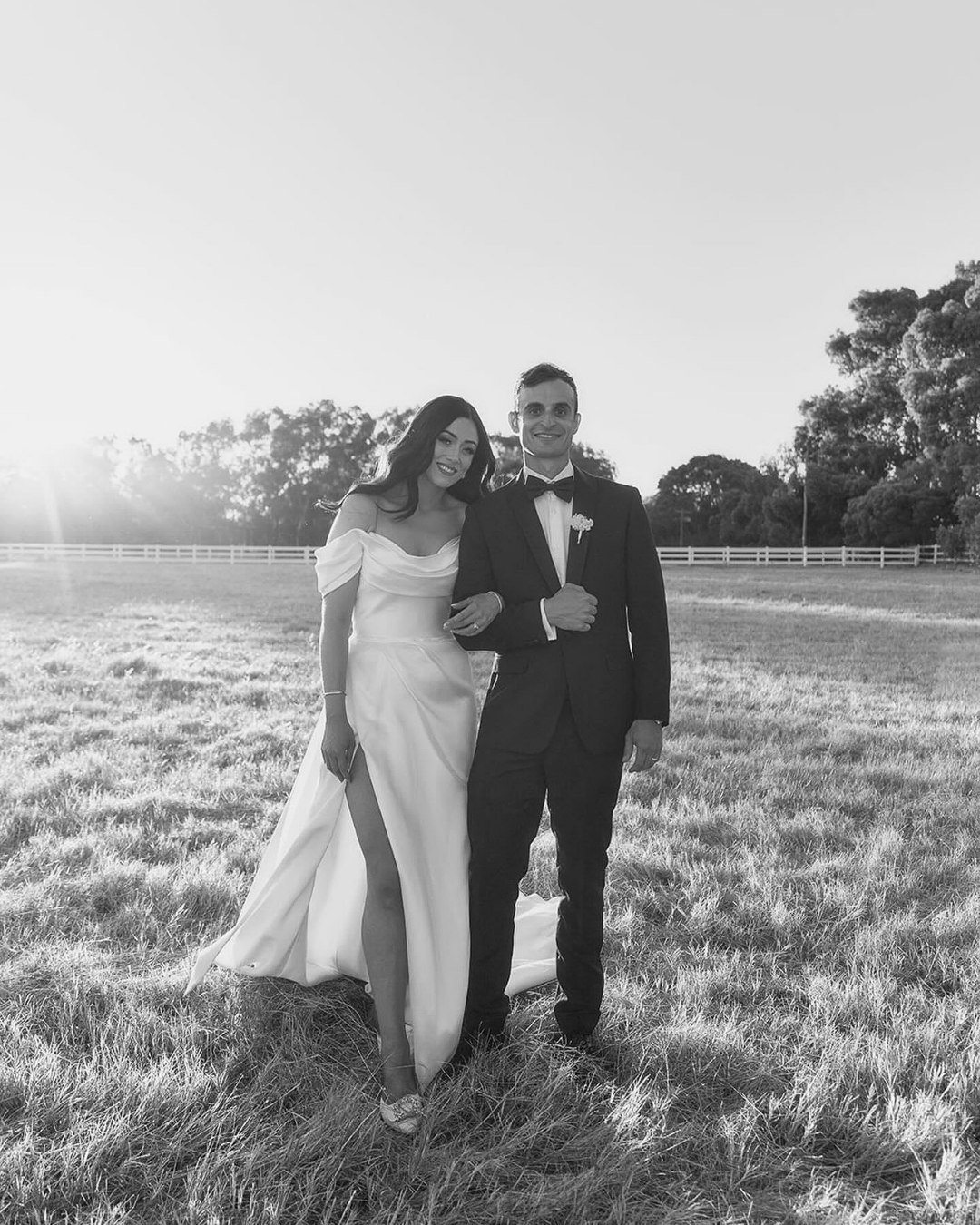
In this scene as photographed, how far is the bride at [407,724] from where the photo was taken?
3.17 metres

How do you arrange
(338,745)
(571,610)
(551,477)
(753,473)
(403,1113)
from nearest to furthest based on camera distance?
(403,1113), (571,610), (338,745), (551,477), (753,473)

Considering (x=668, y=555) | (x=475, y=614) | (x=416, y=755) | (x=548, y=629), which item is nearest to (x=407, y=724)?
(x=416, y=755)

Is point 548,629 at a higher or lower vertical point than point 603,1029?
higher

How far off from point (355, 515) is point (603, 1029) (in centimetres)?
203

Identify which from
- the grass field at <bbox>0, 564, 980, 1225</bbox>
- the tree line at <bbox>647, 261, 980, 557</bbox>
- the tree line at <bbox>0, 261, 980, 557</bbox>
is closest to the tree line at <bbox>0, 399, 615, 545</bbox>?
the tree line at <bbox>0, 261, 980, 557</bbox>

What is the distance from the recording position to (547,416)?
326cm

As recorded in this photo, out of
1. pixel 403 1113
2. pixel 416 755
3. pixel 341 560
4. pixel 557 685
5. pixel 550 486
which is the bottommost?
pixel 403 1113

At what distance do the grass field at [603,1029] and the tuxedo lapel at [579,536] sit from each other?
1.64 metres

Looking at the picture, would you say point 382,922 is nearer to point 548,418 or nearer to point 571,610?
point 571,610

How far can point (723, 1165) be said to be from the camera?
106 inches

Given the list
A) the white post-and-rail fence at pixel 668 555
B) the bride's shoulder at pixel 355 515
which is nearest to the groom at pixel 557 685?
the bride's shoulder at pixel 355 515

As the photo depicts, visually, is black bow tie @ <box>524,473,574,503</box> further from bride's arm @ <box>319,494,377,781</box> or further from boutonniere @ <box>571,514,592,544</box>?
bride's arm @ <box>319,494,377,781</box>

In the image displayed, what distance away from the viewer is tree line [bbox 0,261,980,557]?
41125 mm

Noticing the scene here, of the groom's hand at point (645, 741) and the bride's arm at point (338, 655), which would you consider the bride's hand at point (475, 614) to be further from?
the groom's hand at point (645, 741)
